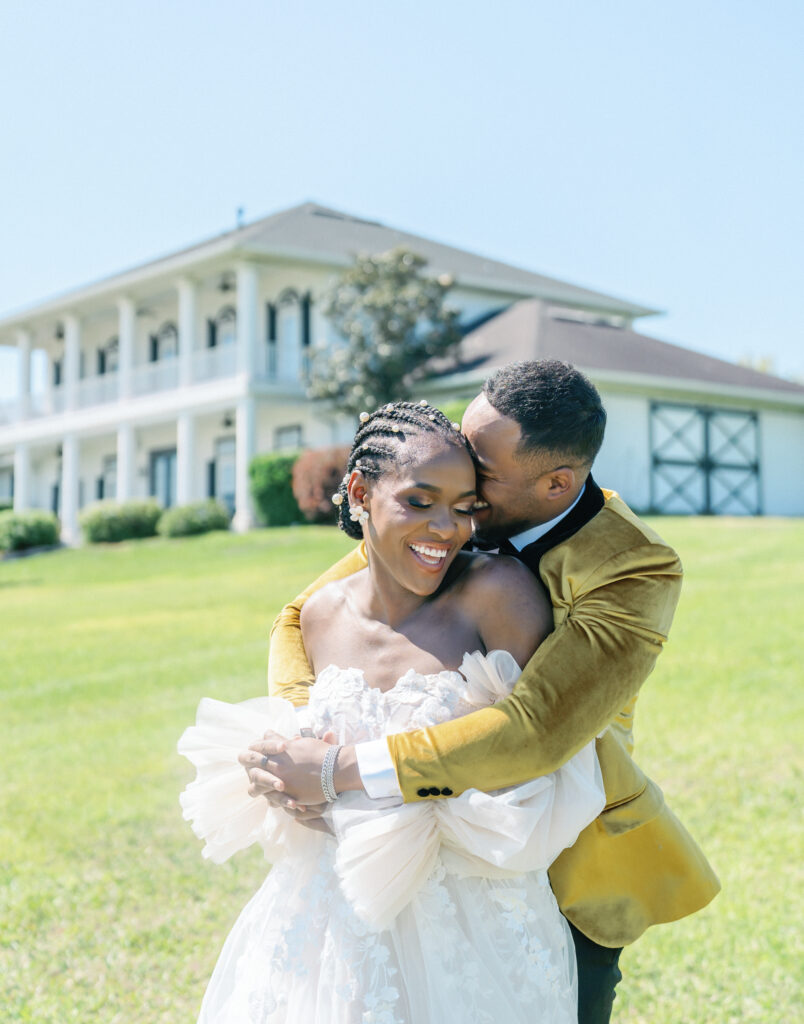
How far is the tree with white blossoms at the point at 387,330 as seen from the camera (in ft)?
74.0

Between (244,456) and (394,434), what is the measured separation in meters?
22.3

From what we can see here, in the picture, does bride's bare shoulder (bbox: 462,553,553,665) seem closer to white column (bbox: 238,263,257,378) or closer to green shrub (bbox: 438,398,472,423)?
green shrub (bbox: 438,398,472,423)

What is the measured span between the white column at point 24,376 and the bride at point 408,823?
3408 centimetres

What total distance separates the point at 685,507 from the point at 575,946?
23011 mm

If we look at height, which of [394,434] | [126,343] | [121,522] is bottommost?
[121,522]

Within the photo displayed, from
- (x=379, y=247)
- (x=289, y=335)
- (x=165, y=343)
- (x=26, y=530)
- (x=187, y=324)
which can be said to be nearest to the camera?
(x=26, y=530)

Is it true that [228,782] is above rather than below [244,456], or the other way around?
below

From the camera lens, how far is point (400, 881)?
2.21 meters

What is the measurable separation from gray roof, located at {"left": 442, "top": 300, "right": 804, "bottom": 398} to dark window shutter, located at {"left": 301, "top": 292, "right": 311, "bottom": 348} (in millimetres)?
4153

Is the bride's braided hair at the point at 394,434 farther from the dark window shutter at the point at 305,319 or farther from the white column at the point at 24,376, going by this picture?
the white column at the point at 24,376

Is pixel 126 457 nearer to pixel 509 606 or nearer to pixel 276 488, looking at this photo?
pixel 276 488

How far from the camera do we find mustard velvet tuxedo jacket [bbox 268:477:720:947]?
2.17 meters

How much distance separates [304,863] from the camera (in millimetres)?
2412

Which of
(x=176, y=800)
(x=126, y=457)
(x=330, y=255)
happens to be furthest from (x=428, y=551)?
(x=126, y=457)
